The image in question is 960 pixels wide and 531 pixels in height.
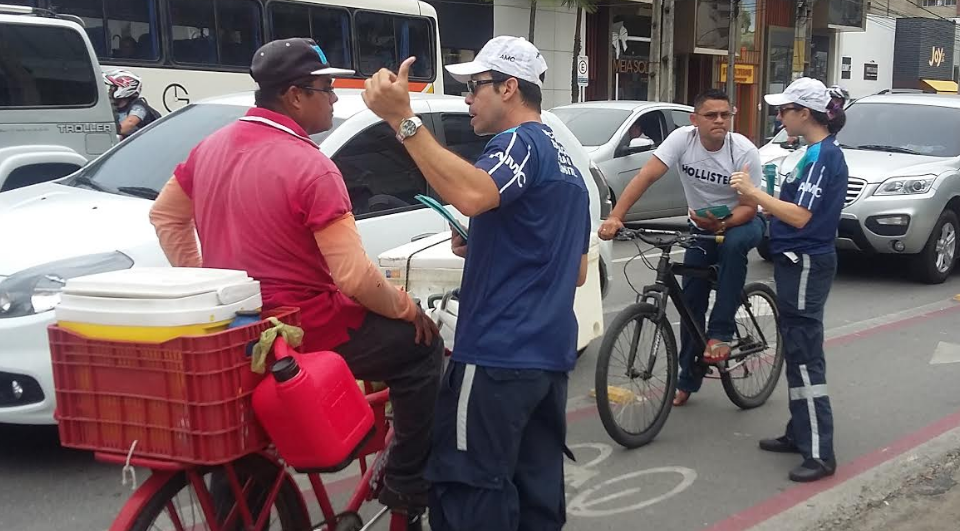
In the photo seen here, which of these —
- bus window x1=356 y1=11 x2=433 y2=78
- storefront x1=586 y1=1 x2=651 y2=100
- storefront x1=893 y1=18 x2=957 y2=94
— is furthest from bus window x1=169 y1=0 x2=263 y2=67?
storefront x1=893 y1=18 x2=957 y2=94

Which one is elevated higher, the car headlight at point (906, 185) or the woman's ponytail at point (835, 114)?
the woman's ponytail at point (835, 114)

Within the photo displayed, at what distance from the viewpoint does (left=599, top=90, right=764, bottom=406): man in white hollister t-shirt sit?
511cm

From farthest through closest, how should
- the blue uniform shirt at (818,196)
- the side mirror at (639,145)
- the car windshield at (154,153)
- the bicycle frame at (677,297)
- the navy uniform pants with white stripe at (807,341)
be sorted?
the side mirror at (639,145) → the car windshield at (154,153) → the bicycle frame at (677,297) → the navy uniform pants with white stripe at (807,341) → the blue uniform shirt at (818,196)

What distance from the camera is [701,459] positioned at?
495 centimetres

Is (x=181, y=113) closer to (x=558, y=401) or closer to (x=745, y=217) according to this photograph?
(x=745, y=217)

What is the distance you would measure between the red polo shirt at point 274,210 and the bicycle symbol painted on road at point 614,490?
5.78ft

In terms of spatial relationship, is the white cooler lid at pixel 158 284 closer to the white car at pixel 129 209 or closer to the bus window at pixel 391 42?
the white car at pixel 129 209

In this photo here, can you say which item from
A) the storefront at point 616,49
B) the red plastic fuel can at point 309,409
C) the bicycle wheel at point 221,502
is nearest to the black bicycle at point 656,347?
the bicycle wheel at point 221,502

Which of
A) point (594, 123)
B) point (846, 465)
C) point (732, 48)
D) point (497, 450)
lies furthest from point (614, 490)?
point (732, 48)

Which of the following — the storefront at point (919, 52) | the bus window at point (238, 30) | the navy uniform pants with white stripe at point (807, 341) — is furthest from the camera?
the storefront at point (919, 52)

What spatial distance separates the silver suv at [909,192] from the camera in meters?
9.71

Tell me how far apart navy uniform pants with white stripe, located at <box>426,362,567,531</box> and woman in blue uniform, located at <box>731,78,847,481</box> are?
205cm

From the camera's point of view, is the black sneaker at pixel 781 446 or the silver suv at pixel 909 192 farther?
the silver suv at pixel 909 192

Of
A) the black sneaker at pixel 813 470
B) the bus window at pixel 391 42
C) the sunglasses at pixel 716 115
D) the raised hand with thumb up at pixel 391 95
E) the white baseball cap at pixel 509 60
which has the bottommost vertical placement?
the black sneaker at pixel 813 470
